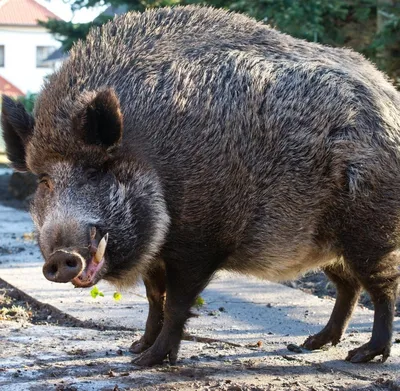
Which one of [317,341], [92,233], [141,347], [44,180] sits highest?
[44,180]

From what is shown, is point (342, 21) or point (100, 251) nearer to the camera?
point (100, 251)

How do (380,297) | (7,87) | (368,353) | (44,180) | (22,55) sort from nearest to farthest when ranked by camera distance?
(44,180) < (368,353) < (380,297) < (7,87) < (22,55)

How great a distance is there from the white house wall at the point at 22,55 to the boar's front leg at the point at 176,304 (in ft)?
173

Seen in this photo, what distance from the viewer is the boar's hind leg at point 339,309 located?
501cm

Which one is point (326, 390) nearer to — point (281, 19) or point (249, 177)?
point (249, 177)

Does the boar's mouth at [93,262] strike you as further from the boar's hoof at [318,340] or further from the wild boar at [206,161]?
the boar's hoof at [318,340]

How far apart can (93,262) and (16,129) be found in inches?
38.6

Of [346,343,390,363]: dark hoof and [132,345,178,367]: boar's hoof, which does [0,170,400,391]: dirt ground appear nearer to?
[132,345,178,367]: boar's hoof

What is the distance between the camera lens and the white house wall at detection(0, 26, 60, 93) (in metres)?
56.2

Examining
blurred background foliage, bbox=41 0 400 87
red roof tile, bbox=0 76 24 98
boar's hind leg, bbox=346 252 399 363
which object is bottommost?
red roof tile, bbox=0 76 24 98

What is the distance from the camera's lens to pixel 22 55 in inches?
2281

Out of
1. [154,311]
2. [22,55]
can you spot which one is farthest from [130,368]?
[22,55]

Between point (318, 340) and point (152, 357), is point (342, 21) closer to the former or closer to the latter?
point (318, 340)

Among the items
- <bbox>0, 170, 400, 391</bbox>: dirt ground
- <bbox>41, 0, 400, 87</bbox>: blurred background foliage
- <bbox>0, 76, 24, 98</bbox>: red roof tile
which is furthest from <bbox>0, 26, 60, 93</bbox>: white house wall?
<bbox>0, 170, 400, 391</bbox>: dirt ground
